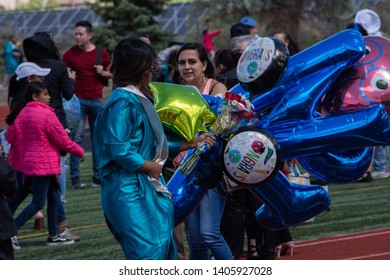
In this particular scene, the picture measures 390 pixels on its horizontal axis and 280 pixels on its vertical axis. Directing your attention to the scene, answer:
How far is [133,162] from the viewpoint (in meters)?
5.52

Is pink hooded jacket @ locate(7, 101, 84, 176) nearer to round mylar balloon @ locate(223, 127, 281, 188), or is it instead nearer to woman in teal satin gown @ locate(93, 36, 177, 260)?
woman in teal satin gown @ locate(93, 36, 177, 260)

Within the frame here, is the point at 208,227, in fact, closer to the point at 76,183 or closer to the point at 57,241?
the point at 57,241

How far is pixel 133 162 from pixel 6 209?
1.33 meters

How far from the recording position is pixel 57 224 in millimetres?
9750

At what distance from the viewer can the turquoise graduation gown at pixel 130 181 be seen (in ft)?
18.2

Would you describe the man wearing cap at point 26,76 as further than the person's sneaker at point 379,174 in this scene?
No

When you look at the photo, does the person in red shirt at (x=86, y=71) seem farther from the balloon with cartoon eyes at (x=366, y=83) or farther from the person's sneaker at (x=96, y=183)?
the balloon with cartoon eyes at (x=366, y=83)

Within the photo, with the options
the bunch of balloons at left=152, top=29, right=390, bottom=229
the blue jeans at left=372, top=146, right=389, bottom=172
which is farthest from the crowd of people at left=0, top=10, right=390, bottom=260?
the blue jeans at left=372, top=146, right=389, bottom=172

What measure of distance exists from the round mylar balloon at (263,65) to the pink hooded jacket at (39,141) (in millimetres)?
3762

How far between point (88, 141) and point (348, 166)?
14.8 metres

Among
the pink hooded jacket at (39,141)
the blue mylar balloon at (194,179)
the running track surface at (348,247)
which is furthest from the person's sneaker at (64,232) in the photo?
the blue mylar balloon at (194,179)

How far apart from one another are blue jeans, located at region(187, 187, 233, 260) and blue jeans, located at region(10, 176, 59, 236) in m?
2.75

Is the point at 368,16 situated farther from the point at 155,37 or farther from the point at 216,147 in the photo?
the point at 155,37

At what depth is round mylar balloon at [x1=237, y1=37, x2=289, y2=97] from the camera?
5.91m
